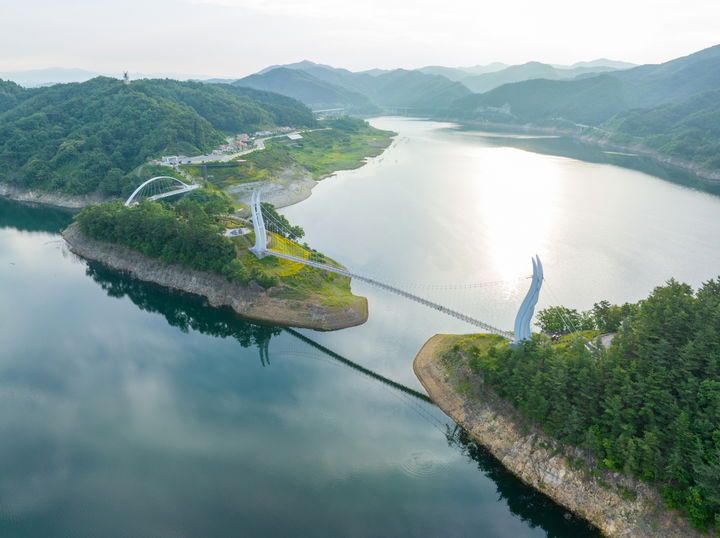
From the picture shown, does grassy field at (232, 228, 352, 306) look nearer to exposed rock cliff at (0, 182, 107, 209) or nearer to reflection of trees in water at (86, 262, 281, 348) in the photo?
reflection of trees in water at (86, 262, 281, 348)

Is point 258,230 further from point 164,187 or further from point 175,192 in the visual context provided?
point 164,187

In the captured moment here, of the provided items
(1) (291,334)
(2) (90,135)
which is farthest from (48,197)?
(1) (291,334)

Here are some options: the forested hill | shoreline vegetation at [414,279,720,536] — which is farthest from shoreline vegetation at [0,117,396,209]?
shoreline vegetation at [414,279,720,536]

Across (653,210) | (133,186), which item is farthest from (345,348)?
(653,210)

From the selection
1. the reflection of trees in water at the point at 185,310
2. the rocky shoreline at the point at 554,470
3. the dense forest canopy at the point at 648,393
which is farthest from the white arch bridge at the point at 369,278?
the reflection of trees in water at the point at 185,310

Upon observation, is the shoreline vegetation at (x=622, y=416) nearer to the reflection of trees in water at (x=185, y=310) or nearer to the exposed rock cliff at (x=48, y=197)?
the reflection of trees in water at (x=185, y=310)

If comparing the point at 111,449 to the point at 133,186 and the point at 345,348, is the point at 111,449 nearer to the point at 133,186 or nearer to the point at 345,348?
the point at 345,348

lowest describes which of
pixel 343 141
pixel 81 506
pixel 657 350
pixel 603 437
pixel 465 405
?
pixel 81 506
